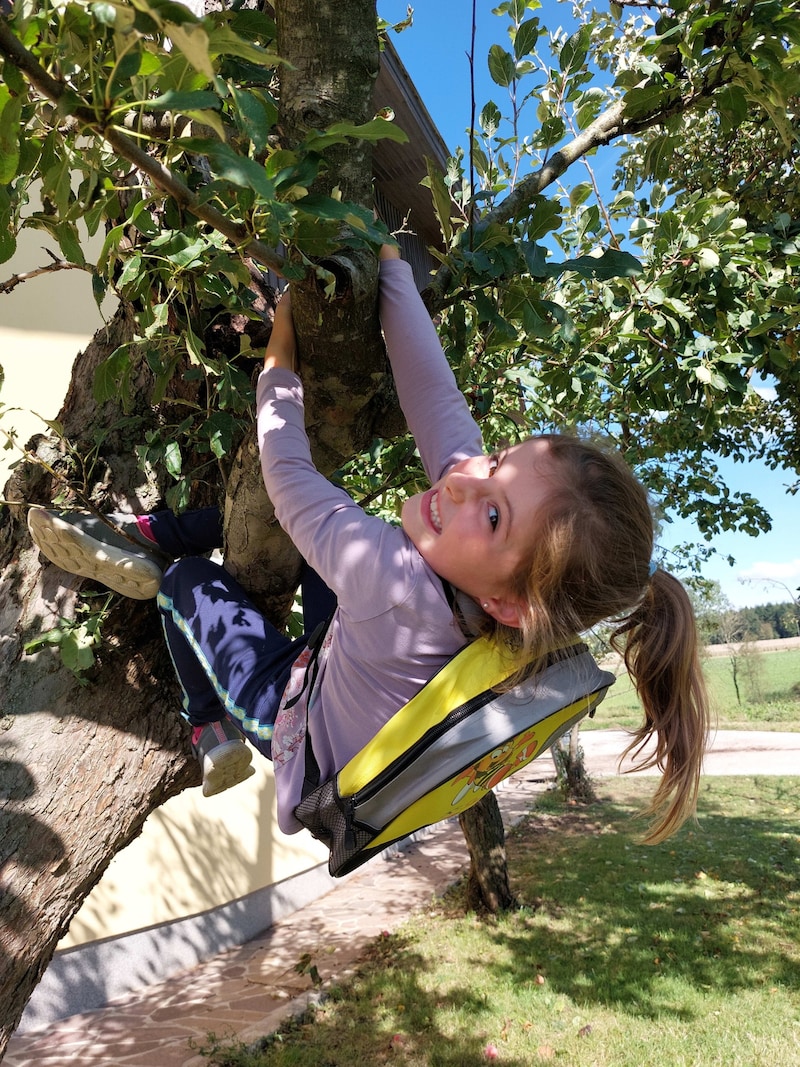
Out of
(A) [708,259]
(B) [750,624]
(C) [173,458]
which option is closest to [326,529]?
(C) [173,458]

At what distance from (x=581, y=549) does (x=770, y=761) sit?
15.1 meters

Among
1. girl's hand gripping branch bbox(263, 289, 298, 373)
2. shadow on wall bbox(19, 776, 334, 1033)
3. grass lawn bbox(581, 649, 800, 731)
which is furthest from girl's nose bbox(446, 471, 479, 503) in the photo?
grass lawn bbox(581, 649, 800, 731)

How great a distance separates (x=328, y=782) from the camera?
1600mm

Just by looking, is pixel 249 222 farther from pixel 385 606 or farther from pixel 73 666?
pixel 73 666

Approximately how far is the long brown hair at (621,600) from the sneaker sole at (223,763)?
0.73 meters

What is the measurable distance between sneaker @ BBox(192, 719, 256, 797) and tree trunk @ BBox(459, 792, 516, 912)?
4555 millimetres

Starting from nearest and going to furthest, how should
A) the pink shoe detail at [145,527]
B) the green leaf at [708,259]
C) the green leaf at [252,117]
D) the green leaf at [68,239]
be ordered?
the green leaf at [252,117] < the green leaf at [68,239] < the pink shoe detail at [145,527] < the green leaf at [708,259]

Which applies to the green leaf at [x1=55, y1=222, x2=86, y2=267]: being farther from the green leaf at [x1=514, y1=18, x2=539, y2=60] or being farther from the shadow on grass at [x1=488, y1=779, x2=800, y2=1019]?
the shadow on grass at [x1=488, y1=779, x2=800, y2=1019]

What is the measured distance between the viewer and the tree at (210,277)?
116cm

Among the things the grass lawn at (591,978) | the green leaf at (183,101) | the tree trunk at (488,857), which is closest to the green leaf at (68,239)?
the green leaf at (183,101)

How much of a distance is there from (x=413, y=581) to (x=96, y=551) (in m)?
0.70

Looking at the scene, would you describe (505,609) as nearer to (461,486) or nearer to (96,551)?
(461,486)

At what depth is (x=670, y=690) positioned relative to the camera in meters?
1.78

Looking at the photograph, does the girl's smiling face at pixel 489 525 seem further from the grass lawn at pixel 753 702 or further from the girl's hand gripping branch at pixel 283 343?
the grass lawn at pixel 753 702
